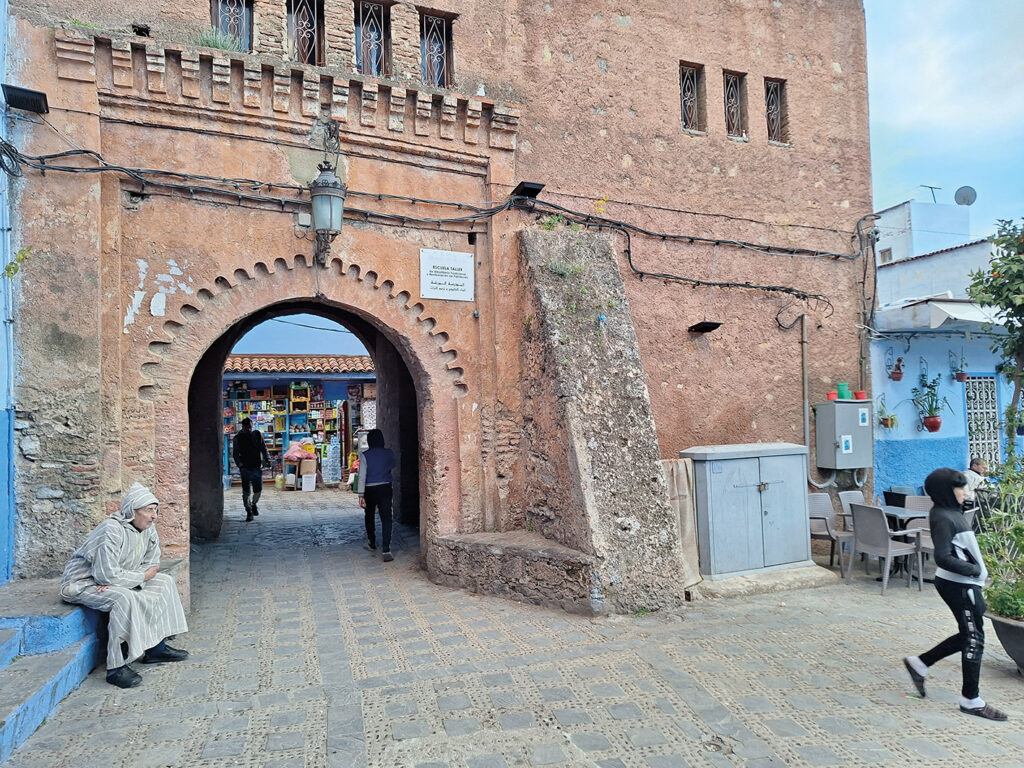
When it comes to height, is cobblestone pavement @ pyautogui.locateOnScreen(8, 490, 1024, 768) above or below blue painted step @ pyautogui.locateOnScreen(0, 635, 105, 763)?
below

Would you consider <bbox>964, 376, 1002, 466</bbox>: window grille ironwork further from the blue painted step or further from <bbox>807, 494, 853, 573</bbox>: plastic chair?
the blue painted step

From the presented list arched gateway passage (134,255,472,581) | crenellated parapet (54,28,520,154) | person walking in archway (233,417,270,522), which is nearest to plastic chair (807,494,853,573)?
arched gateway passage (134,255,472,581)

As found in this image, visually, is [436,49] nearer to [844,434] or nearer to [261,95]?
[261,95]

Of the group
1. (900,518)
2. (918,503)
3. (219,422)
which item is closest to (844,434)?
(918,503)

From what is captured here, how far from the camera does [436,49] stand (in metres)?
7.30

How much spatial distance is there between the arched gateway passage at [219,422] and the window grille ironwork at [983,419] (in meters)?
8.35

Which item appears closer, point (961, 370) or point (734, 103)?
point (734, 103)

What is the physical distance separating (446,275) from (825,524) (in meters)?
5.15

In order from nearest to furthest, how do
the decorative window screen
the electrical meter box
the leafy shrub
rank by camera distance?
the leafy shrub
the decorative window screen
the electrical meter box

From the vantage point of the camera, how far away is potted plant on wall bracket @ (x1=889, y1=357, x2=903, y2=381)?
952 cm

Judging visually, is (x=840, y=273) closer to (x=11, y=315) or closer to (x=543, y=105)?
(x=543, y=105)

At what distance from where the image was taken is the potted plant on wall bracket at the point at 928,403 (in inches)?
379

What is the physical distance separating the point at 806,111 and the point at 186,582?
9302 millimetres

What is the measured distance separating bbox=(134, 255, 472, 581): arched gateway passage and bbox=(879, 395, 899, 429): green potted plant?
6192mm
